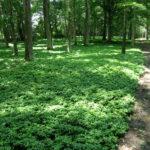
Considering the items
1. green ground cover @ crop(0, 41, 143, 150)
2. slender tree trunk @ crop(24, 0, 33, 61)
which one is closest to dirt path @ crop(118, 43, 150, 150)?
green ground cover @ crop(0, 41, 143, 150)

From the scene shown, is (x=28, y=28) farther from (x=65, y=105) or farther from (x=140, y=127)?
(x=140, y=127)

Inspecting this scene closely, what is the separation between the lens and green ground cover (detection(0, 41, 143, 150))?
34.3 feet

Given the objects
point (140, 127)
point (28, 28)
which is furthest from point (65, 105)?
point (28, 28)

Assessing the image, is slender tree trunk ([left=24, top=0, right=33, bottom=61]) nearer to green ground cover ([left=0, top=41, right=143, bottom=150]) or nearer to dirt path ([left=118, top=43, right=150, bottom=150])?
green ground cover ([left=0, top=41, right=143, bottom=150])

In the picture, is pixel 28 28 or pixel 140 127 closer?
pixel 140 127

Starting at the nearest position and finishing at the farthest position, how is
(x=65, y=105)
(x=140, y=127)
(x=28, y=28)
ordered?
(x=140, y=127) < (x=65, y=105) < (x=28, y=28)

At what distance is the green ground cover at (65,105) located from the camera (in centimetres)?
1045

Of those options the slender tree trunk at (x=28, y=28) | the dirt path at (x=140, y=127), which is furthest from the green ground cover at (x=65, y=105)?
the slender tree trunk at (x=28, y=28)

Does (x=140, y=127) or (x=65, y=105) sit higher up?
(x=65, y=105)

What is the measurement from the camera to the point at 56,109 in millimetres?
13133

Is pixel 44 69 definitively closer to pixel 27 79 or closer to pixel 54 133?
pixel 27 79

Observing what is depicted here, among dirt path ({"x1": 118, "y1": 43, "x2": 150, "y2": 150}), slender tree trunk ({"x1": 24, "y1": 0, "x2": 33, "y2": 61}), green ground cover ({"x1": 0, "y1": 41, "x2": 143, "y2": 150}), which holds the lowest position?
dirt path ({"x1": 118, "y1": 43, "x2": 150, "y2": 150})

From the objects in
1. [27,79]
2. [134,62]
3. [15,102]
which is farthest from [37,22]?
[15,102]

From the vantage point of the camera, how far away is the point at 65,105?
45.0 feet
